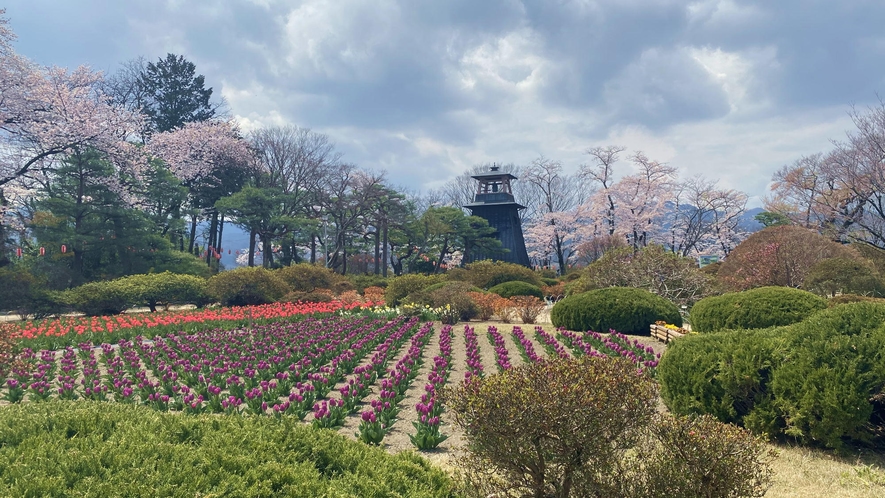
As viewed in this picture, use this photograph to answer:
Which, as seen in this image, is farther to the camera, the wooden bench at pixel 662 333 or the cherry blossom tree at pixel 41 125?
the cherry blossom tree at pixel 41 125

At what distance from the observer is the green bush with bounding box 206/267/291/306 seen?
19658 millimetres

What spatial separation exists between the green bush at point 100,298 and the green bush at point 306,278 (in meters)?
6.00

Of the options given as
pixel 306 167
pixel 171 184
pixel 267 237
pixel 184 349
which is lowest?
pixel 184 349

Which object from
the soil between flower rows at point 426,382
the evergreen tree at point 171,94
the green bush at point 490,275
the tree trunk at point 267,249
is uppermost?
the evergreen tree at point 171,94

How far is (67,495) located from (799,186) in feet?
123

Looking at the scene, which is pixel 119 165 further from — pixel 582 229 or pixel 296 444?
pixel 582 229

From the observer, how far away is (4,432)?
3203 millimetres

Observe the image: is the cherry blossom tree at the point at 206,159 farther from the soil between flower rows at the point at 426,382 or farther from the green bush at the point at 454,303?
the soil between flower rows at the point at 426,382

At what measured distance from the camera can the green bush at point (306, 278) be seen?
23172 mm

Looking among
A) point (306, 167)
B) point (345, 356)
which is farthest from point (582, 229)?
point (345, 356)

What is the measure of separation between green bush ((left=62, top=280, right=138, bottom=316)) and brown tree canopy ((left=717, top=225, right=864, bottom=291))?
20056 mm

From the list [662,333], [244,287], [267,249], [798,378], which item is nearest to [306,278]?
[244,287]

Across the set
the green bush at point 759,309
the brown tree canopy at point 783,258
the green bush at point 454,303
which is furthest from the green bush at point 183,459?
the brown tree canopy at point 783,258

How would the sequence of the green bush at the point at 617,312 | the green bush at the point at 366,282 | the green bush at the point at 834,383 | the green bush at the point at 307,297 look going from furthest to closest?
1. the green bush at the point at 366,282
2. the green bush at the point at 307,297
3. the green bush at the point at 617,312
4. the green bush at the point at 834,383
